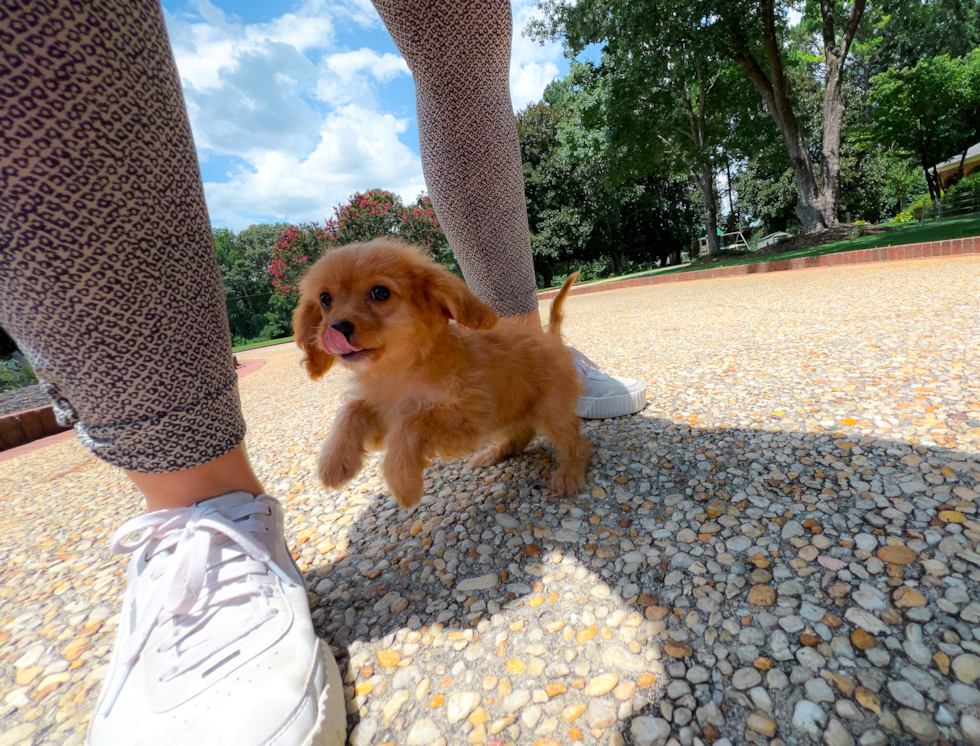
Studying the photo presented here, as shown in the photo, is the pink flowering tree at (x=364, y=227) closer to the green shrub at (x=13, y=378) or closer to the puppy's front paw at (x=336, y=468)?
the green shrub at (x=13, y=378)

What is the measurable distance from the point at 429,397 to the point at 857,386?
192cm

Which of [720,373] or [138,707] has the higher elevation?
[138,707]

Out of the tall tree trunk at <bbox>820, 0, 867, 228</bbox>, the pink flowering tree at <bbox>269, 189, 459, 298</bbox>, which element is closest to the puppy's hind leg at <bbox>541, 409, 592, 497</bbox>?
the pink flowering tree at <bbox>269, 189, 459, 298</bbox>

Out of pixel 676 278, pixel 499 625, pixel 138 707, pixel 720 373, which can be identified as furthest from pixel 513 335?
pixel 676 278

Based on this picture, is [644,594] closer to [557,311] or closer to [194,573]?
[194,573]

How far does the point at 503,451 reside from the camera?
200 centimetres

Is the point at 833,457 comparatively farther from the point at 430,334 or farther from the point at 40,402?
the point at 40,402

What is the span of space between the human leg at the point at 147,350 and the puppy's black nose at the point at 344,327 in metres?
0.28

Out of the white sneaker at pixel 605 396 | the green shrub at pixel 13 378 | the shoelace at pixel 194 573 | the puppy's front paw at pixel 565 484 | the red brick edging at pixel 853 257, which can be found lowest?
the red brick edging at pixel 853 257

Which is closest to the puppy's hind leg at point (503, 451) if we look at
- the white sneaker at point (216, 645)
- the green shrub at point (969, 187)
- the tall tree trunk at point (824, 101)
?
the white sneaker at point (216, 645)

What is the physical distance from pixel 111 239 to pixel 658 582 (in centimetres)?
139

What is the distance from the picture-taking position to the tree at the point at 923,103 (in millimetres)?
15383

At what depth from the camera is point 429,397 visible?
1.45m

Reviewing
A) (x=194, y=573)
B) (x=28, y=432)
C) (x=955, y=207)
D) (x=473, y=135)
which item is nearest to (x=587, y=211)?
(x=955, y=207)
